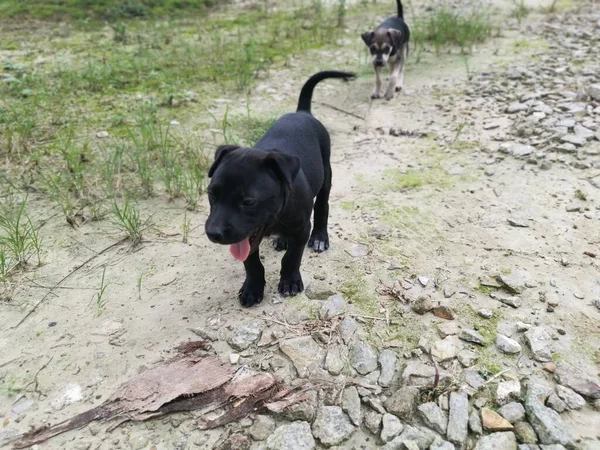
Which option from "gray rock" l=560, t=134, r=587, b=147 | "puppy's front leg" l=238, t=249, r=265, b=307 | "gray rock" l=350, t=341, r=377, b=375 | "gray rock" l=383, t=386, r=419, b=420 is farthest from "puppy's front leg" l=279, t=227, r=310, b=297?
"gray rock" l=560, t=134, r=587, b=147

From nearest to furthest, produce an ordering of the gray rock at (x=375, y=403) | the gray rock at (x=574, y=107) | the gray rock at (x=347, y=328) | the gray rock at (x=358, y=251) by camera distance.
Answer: the gray rock at (x=375, y=403) < the gray rock at (x=347, y=328) < the gray rock at (x=358, y=251) < the gray rock at (x=574, y=107)

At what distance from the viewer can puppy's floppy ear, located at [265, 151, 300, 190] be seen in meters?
2.70

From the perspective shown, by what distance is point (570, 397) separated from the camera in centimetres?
247

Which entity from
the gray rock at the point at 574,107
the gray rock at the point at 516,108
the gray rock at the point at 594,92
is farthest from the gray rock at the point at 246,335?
the gray rock at the point at 594,92

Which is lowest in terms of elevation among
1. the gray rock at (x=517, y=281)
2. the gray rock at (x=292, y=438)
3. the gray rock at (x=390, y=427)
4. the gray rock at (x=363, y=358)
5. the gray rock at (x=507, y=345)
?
the gray rock at (x=292, y=438)

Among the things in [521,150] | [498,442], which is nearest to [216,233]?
[498,442]

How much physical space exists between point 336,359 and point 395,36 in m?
6.00

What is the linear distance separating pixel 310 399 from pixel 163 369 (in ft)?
2.92

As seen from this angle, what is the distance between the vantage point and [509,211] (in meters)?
4.25

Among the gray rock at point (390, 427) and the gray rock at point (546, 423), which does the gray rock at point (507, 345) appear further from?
the gray rock at point (390, 427)

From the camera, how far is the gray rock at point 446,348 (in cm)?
277

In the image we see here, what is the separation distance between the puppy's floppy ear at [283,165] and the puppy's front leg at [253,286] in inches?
28.6

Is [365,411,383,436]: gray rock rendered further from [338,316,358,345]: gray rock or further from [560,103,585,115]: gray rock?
[560,103,585,115]: gray rock

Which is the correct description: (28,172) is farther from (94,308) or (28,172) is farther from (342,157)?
(342,157)
